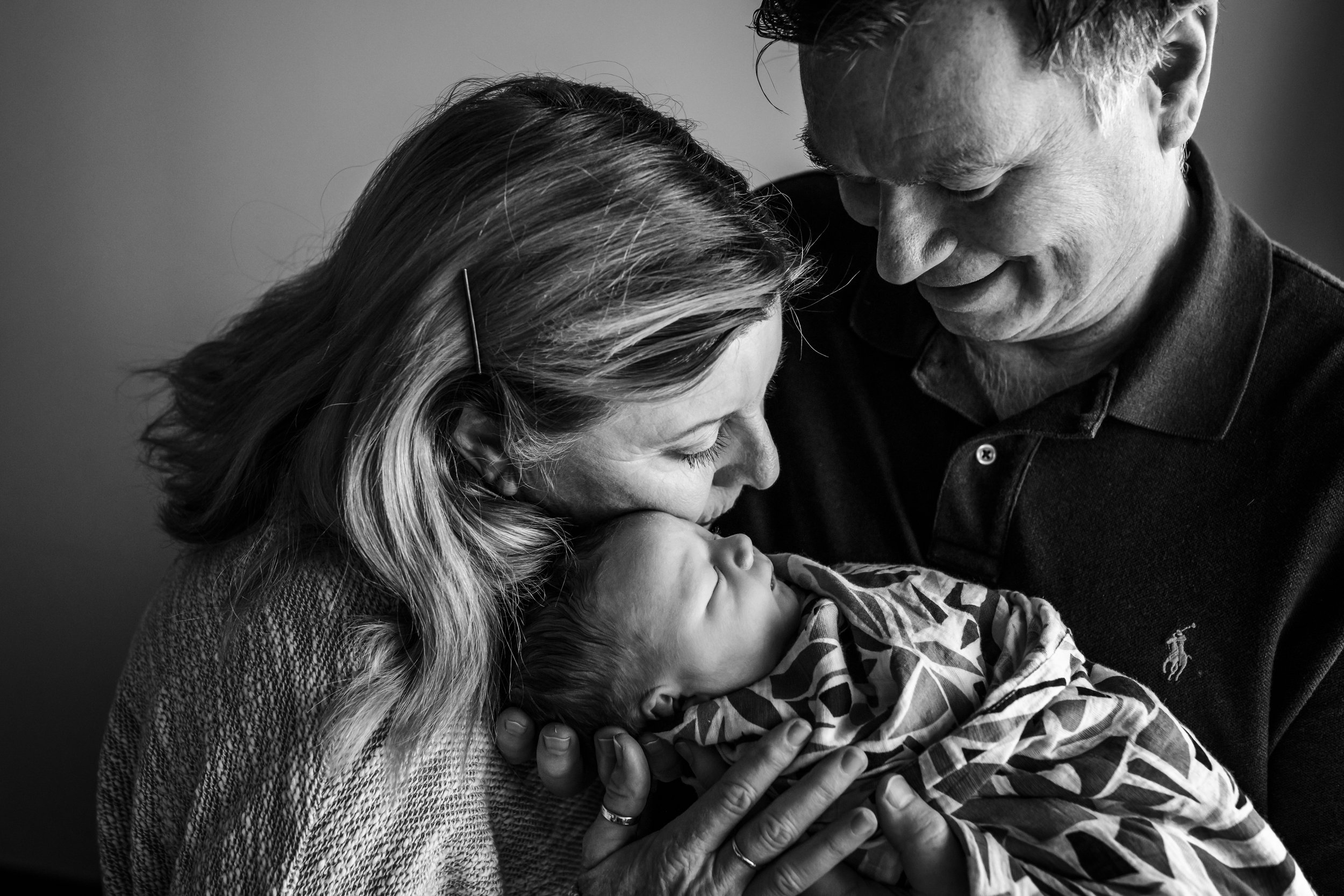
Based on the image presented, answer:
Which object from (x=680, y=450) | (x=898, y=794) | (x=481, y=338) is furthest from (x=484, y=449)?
(x=898, y=794)

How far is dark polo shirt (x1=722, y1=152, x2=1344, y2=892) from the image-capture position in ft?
4.40

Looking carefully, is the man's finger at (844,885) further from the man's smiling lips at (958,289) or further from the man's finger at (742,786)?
the man's smiling lips at (958,289)

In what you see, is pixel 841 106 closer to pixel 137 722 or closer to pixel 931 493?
pixel 931 493

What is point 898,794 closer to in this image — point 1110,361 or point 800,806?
point 800,806

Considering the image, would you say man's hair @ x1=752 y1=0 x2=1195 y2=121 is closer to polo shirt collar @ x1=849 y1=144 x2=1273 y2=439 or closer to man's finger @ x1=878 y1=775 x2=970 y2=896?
polo shirt collar @ x1=849 y1=144 x2=1273 y2=439

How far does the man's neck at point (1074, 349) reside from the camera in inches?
58.7

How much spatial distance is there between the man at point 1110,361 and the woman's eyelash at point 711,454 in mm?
347

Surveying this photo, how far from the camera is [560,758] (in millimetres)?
1375

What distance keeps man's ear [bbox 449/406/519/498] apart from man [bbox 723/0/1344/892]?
2.04ft

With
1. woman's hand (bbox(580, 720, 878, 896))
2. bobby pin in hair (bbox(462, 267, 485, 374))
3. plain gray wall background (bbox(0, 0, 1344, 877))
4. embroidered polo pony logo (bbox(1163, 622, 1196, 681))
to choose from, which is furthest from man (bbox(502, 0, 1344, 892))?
plain gray wall background (bbox(0, 0, 1344, 877))

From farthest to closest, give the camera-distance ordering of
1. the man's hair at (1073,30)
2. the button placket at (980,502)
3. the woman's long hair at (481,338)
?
1. the button placket at (980,502)
2. the woman's long hair at (481,338)
3. the man's hair at (1073,30)

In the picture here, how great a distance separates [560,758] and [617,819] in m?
0.12

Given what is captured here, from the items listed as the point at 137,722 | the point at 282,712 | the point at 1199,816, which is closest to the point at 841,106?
the point at 1199,816

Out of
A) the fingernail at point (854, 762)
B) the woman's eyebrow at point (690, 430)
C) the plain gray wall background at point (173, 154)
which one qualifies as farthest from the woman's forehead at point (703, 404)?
the plain gray wall background at point (173, 154)
